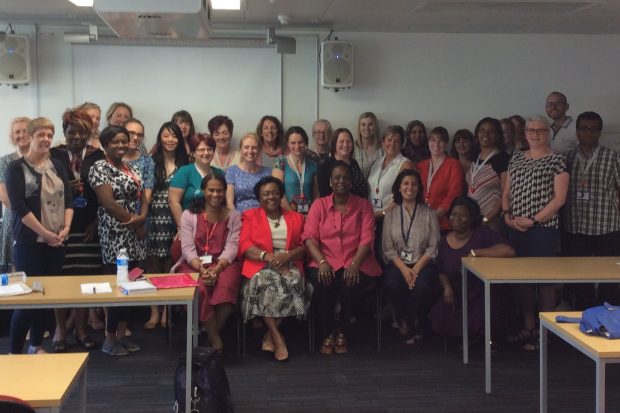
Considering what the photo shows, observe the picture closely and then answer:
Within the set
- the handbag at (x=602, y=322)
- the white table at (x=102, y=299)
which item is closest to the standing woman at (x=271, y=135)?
the white table at (x=102, y=299)

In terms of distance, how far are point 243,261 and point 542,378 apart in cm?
226

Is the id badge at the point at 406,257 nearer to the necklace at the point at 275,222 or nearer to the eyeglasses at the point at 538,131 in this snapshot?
the necklace at the point at 275,222

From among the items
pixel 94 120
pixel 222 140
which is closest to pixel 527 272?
pixel 222 140

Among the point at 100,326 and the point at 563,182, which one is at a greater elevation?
the point at 563,182

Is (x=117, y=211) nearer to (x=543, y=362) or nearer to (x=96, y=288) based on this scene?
(x=96, y=288)

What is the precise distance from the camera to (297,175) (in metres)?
5.19

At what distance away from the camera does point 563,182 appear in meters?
4.54

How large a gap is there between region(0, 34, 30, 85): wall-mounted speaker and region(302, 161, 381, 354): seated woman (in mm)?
3082

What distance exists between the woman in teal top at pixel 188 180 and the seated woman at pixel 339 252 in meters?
0.92

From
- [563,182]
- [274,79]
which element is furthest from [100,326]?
[563,182]

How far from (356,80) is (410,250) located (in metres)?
2.18

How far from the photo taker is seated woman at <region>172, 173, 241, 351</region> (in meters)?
4.36

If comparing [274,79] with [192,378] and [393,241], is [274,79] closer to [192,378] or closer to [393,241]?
[393,241]

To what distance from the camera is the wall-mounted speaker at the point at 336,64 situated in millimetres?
5949
